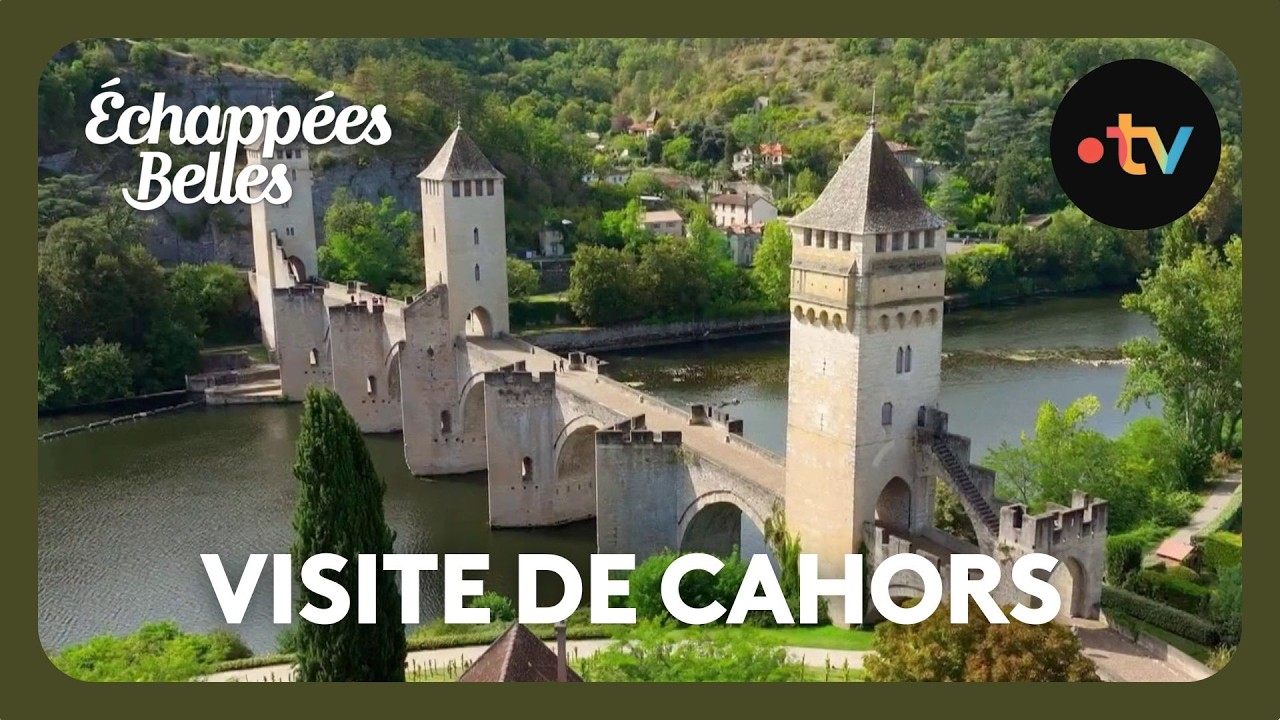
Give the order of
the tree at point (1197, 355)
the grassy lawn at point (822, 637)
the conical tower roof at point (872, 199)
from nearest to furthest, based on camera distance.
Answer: the grassy lawn at point (822, 637)
the conical tower roof at point (872, 199)
the tree at point (1197, 355)

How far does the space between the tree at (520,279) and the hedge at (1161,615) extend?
37392 mm

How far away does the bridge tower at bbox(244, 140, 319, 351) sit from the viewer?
4869 cm

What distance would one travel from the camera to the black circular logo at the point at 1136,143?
55.3 feet

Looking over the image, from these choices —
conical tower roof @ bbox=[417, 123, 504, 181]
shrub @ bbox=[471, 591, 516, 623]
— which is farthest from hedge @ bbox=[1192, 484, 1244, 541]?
conical tower roof @ bbox=[417, 123, 504, 181]

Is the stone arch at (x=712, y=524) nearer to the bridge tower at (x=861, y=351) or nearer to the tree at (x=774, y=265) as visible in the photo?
the bridge tower at (x=861, y=351)

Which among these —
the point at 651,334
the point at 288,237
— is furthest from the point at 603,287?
the point at 288,237

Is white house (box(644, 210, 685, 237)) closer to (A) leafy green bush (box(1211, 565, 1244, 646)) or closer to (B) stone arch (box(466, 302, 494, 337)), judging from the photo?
(B) stone arch (box(466, 302, 494, 337))

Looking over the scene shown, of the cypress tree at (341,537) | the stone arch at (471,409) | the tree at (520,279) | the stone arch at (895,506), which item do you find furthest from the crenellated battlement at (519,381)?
the tree at (520,279)

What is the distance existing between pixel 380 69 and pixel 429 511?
32887 millimetres

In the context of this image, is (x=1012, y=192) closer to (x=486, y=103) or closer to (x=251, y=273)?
(x=486, y=103)

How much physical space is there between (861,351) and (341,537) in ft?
30.3

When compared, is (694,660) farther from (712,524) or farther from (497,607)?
(712,524)

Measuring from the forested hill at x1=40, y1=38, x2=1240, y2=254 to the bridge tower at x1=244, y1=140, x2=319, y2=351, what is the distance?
6032mm

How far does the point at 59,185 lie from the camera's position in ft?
162
